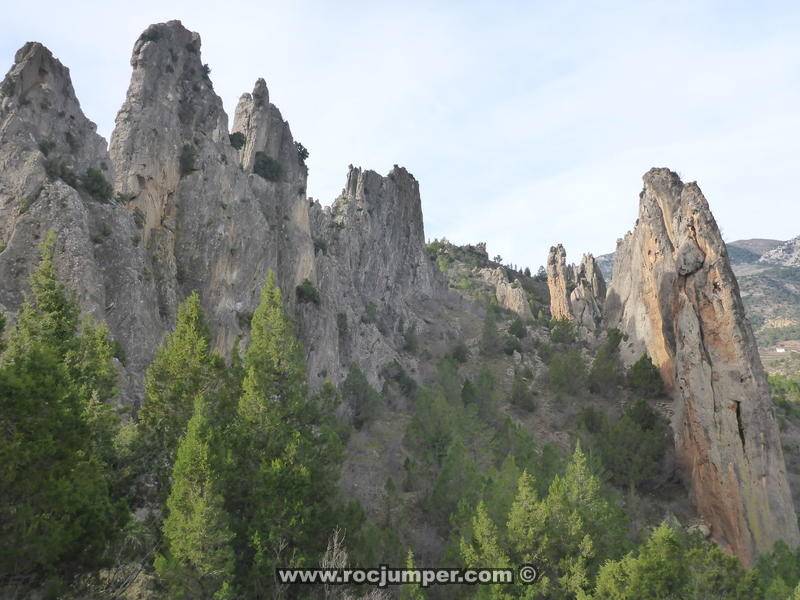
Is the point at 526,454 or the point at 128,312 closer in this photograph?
the point at 128,312

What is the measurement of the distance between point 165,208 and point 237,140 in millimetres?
15527

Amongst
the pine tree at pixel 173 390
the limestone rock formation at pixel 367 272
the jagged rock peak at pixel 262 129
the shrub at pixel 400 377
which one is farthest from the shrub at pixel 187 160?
the shrub at pixel 400 377

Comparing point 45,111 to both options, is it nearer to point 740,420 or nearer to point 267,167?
point 267,167

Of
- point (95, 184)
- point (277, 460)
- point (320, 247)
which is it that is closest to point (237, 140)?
point (320, 247)

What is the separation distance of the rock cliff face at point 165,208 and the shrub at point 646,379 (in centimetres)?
2632

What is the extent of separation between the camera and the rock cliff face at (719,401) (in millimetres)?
40562

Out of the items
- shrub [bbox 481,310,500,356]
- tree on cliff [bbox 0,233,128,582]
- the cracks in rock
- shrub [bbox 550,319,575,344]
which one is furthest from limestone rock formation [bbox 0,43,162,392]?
shrub [bbox 550,319,575,344]

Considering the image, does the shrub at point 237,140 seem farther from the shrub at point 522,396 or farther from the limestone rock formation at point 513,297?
the limestone rock formation at point 513,297

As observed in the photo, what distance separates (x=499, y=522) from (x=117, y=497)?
16746 millimetres

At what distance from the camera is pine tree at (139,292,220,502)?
22.7 meters

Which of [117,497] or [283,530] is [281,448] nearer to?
[283,530]

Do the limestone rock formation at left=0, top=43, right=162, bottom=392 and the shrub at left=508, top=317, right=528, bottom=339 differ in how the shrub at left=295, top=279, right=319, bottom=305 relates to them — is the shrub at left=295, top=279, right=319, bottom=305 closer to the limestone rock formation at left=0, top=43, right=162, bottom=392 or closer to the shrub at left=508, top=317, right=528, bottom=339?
the limestone rock formation at left=0, top=43, right=162, bottom=392

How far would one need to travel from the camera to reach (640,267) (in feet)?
206

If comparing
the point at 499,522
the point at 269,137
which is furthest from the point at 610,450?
the point at 269,137
